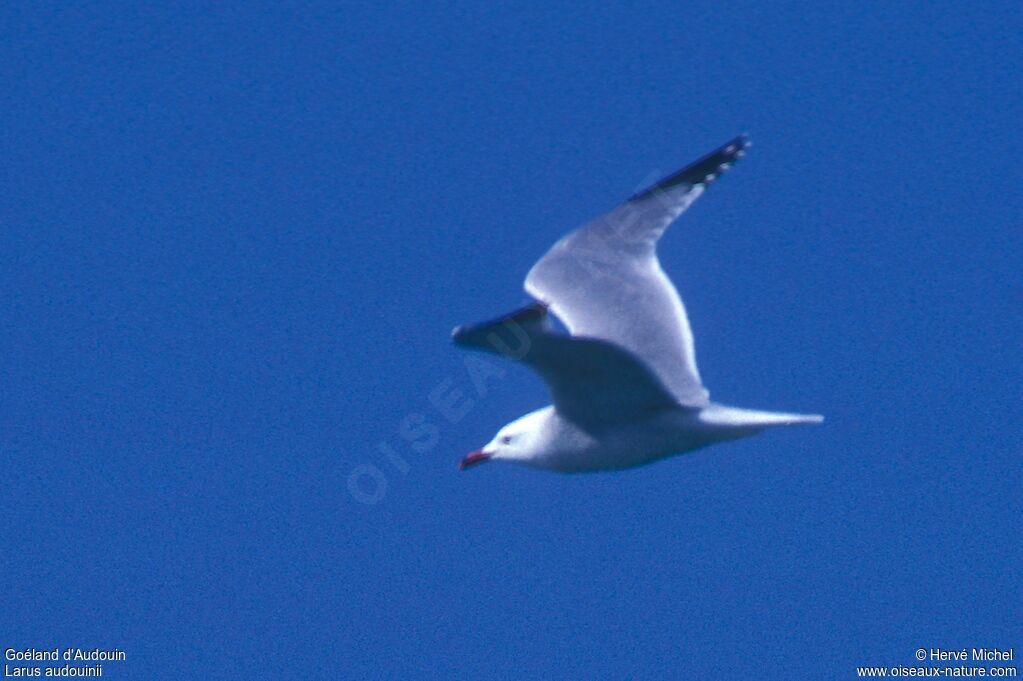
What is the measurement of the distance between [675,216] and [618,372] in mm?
1246

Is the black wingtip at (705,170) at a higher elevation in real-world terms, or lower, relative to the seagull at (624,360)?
higher

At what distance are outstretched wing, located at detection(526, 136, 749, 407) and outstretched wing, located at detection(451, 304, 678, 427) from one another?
31cm

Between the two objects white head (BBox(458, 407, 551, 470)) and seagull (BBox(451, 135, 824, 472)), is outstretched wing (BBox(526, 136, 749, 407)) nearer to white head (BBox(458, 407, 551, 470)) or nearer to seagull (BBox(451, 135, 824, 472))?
seagull (BBox(451, 135, 824, 472))

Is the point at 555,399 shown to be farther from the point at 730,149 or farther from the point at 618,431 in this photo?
the point at 730,149

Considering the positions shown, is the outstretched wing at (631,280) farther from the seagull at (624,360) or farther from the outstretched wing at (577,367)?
the outstretched wing at (577,367)

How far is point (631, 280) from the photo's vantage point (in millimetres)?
7641

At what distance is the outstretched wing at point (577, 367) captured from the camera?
5.87 metres

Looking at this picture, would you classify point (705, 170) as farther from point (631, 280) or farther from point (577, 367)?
point (577, 367)

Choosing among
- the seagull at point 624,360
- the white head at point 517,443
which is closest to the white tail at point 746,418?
the seagull at point 624,360

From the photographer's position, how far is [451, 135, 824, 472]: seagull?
23.0 ft

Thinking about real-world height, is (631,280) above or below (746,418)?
above

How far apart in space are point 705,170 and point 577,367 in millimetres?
1700

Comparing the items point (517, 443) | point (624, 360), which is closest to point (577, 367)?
point (624, 360)

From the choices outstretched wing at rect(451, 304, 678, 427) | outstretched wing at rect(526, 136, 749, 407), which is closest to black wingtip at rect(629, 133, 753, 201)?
outstretched wing at rect(526, 136, 749, 407)
